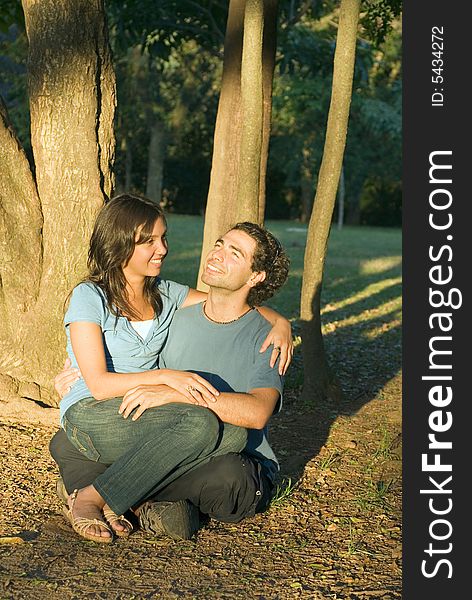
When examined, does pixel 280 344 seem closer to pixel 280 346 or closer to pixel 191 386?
pixel 280 346

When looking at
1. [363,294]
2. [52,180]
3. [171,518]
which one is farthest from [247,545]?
[363,294]

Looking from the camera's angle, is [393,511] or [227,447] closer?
[227,447]

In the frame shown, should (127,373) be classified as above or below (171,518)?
above

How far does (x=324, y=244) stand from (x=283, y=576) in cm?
337

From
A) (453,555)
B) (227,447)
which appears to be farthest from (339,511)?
(453,555)

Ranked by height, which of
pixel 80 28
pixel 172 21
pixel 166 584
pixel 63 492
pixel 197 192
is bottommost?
pixel 166 584

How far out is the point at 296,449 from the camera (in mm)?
6250

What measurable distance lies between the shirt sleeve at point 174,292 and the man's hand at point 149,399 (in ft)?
2.11

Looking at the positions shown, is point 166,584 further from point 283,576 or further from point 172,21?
point 172,21

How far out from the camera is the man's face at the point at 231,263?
4.74 metres

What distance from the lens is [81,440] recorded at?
15.4 feet

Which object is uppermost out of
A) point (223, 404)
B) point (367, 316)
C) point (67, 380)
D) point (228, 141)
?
point (228, 141)

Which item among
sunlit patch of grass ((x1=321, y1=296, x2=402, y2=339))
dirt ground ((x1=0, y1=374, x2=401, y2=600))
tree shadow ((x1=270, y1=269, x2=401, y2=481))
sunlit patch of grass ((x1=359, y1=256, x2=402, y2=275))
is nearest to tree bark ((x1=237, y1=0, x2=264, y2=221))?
tree shadow ((x1=270, y1=269, x2=401, y2=481))

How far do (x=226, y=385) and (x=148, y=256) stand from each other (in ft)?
2.27
